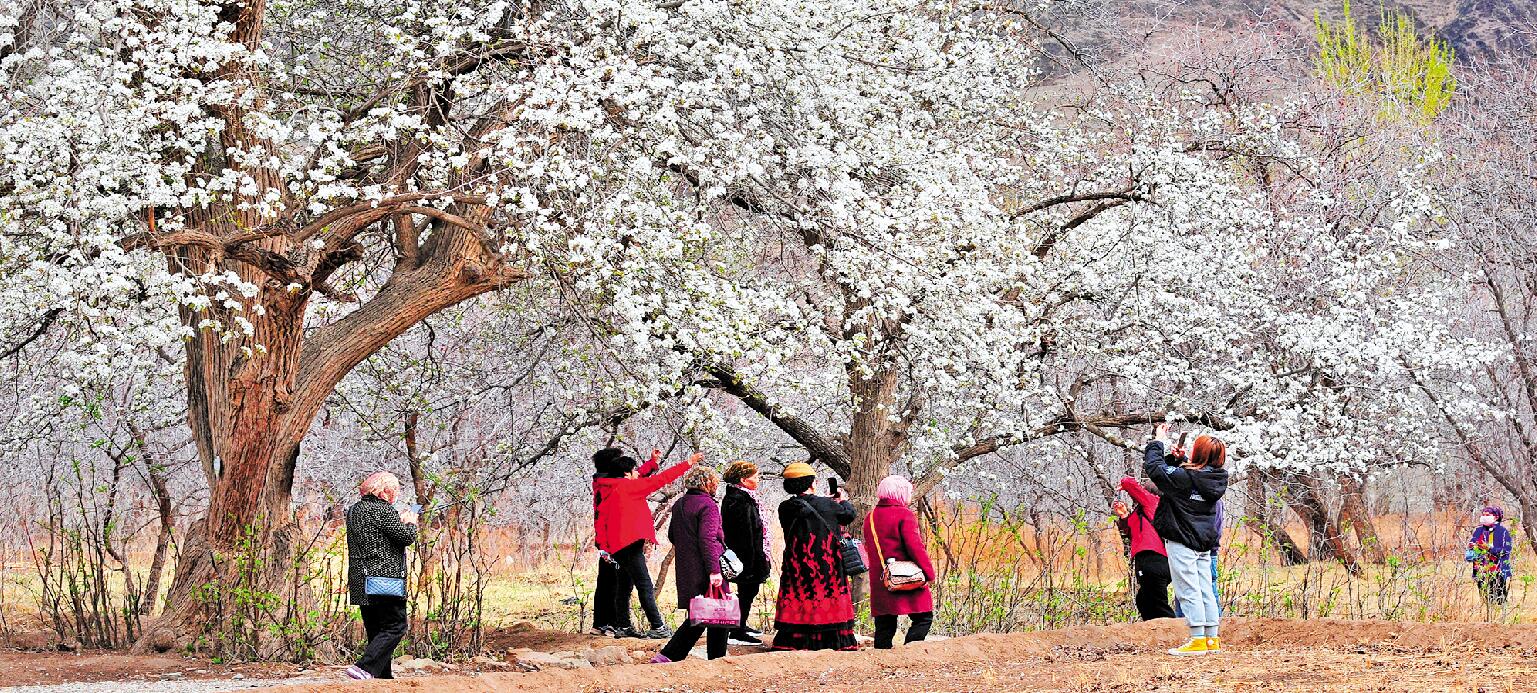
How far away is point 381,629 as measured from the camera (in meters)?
8.22

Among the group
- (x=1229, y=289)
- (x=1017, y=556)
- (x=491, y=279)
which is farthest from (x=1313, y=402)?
(x=491, y=279)

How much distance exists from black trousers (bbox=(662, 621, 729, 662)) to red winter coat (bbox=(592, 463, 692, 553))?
1634 mm

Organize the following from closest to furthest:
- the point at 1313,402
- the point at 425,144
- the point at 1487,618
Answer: the point at 425,144, the point at 1487,618, the point at 1313,402

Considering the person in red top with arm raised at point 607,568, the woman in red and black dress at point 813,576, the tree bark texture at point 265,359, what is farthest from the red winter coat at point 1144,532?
the tree bark texture at point 265,359

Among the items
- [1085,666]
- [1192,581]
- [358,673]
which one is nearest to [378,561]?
[358,673]

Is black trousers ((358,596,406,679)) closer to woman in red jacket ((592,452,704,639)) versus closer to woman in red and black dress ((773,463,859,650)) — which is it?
woman in red and black dress ((773,463,859,650))

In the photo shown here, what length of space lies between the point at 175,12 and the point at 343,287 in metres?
4.10

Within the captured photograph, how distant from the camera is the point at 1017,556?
497 inches

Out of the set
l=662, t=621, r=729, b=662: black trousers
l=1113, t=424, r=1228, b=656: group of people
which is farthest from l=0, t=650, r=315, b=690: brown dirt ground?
l=1113, t=424, r=1228, b=656: group of people

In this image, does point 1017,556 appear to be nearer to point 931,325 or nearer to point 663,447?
point 931,325

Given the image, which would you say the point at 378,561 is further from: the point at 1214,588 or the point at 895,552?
the point at 1214,588

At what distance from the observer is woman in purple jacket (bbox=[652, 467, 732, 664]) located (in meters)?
9.00

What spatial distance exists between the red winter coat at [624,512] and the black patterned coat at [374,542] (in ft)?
9.15

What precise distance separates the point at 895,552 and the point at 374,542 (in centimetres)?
337
